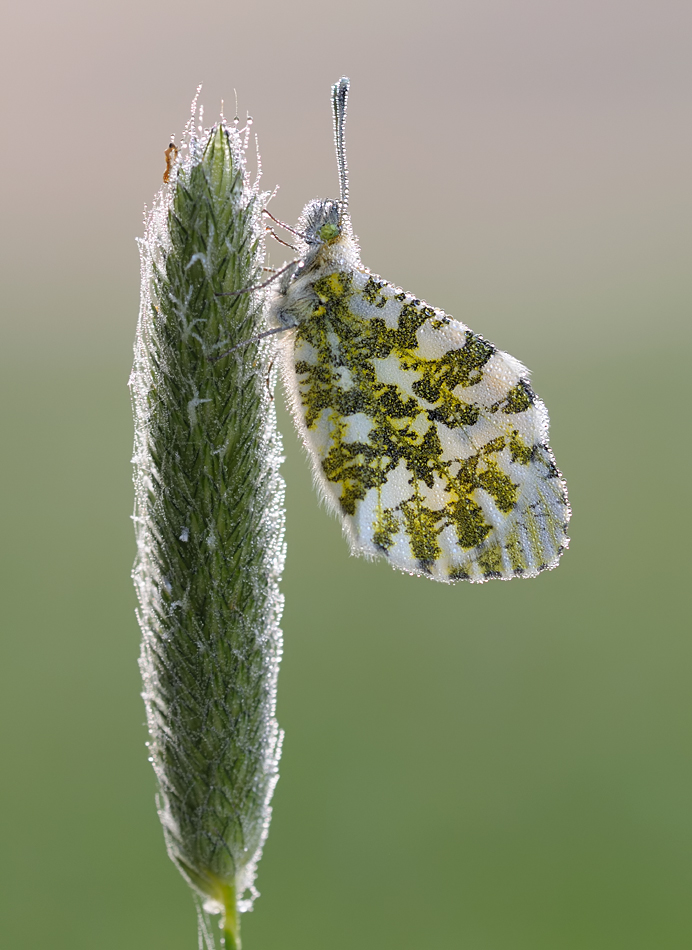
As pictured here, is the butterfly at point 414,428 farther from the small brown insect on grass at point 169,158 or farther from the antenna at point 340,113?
the small brown insect on grass at point 169,158

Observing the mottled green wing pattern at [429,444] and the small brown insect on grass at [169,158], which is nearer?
the small brown insect on grass at [169,158]

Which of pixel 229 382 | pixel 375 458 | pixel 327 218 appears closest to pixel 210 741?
pixel 229 382

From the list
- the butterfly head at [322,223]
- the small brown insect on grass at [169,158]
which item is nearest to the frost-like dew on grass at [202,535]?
the small brown insect on grass at [169,158]

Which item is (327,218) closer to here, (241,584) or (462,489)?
(462,489)

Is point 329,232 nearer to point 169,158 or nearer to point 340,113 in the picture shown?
point 340,113

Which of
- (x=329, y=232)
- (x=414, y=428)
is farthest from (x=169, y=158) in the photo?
(x=414, y=428)

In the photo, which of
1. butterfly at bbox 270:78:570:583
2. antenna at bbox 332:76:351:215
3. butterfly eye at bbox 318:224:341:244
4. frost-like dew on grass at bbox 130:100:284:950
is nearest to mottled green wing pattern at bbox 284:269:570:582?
butterfly at bbox 270:78:570:583

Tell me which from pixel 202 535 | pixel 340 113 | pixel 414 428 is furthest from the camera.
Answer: pixel 414 428

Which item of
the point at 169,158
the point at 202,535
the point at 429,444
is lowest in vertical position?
the point at 202,535
